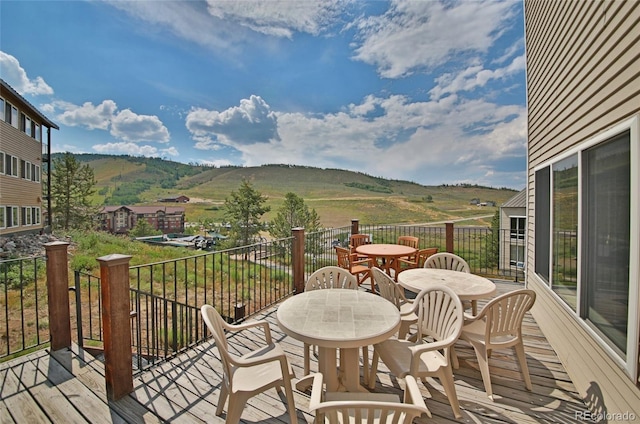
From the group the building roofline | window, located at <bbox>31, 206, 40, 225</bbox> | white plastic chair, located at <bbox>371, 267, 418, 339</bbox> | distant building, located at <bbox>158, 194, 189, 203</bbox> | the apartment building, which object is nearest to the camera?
white plastic chair, located at <bbox>371, 267, 418, 339</bbox>

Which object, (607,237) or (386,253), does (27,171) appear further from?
(607,237)

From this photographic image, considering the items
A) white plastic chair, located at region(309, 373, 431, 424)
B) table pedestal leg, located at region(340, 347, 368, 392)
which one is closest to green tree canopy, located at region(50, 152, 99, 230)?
table pedestal leg, located at region(340, 347, 368, 392)

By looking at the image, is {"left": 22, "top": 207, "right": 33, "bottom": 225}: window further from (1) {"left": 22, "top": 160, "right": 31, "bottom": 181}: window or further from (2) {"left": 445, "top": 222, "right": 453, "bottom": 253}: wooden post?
(2) {"left": 445, "top": 222, "right": 453, "bottom": 253}: wooden post

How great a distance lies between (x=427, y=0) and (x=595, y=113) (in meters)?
6.65

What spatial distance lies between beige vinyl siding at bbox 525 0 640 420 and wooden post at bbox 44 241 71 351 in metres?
4.63

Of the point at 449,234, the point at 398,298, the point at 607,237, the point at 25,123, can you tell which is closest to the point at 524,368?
the point at 398,298

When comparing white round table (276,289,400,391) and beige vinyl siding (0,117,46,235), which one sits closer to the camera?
white round table (276,289,400,391)

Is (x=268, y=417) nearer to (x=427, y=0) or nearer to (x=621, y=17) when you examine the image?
(x=621, y=17)

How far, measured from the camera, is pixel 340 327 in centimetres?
188

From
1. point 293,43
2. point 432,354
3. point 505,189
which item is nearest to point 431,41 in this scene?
point 293,43

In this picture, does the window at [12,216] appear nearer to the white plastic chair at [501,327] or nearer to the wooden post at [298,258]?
the wooden post at [298,258]

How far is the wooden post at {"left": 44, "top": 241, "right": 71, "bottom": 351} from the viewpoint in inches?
105

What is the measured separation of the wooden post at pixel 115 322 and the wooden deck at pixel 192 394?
151 mm

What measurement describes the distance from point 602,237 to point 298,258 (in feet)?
11.8
